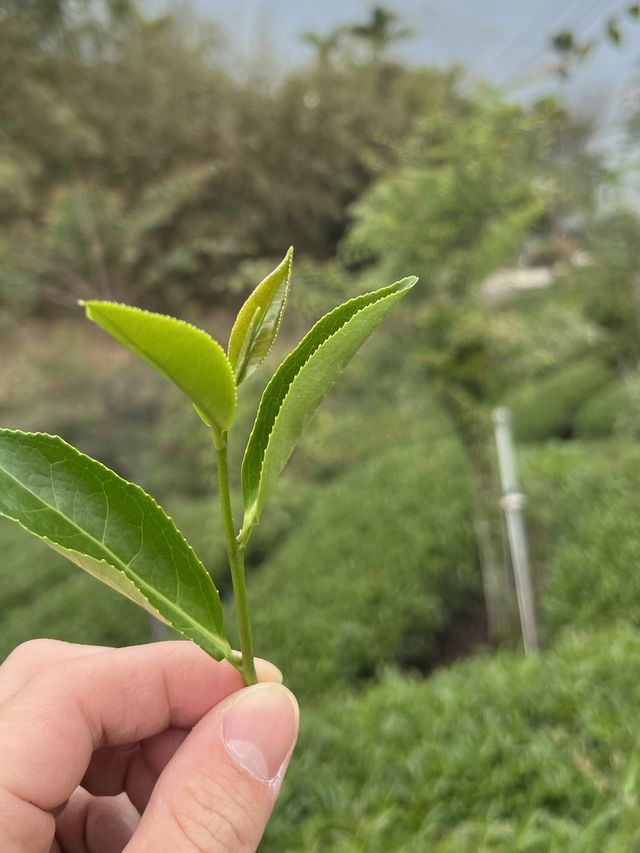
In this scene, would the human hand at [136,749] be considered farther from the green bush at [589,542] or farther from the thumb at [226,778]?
the green bush at [589,542]

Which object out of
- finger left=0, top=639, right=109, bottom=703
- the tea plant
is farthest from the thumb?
finger left=0, top=639, right=109, bottom=703

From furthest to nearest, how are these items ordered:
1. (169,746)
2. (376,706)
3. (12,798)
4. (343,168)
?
(343,168)
(376,706)
(169,746)
(12,798)

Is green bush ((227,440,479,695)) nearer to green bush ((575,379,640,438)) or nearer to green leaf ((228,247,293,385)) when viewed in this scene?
green bush ((575,379,640,438))

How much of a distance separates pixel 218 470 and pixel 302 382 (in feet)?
0.34

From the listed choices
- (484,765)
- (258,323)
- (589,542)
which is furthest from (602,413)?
(258,323)

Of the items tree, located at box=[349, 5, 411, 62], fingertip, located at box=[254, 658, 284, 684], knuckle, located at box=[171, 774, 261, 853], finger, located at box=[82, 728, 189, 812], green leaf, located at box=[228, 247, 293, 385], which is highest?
tree, located at box=[349, 5, 411, 62]

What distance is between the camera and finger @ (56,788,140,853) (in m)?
0.94

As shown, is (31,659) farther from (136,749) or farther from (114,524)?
(114,524)

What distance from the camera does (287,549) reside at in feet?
14.4

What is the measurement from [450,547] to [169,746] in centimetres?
327

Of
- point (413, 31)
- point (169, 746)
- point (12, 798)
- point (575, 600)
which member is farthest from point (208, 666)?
point (413, 31)

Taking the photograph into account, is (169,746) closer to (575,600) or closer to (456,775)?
(456,775)

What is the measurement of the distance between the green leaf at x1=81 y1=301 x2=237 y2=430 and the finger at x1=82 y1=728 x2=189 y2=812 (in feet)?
2.14

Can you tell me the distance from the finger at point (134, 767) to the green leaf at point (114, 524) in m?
0.45
